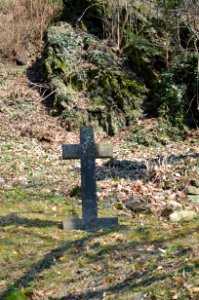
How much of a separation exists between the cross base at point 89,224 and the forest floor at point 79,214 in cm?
11

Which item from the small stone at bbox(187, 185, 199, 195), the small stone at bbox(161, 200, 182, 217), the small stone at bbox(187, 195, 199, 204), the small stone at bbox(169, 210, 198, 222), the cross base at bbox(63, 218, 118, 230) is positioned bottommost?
the small stone at bbox(187, 195, 199, 204)

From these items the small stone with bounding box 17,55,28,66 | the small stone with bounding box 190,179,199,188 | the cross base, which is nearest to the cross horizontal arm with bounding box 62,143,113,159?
the cross base

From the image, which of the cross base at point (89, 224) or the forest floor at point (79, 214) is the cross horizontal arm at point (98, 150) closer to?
the cross base at point (89, 224)

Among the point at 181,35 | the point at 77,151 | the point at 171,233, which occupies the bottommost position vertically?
the point at 171,233

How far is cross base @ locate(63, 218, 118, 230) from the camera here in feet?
18.2

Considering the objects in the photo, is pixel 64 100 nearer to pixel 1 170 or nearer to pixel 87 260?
pixel 1 170

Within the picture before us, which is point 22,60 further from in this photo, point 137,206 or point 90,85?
point 137,206

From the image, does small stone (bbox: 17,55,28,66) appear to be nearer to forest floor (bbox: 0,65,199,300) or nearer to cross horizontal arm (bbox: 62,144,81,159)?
forest floor (bbox: 0,65,199,300)

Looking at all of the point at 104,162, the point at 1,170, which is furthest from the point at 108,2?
the point at 1,170

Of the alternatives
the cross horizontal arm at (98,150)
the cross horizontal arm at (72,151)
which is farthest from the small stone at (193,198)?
the cross horizontal arm at (72,151)

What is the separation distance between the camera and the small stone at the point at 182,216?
612cm

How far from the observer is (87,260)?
15.1 feet

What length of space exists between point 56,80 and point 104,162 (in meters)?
4.00

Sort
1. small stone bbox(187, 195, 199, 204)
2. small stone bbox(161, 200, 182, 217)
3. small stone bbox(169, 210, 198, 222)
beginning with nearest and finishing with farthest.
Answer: small stone bbox(169, 210, 198, 222) → small stone bbox(161, 200, 182, 217) → small stone bbox(187, 195, 199, 204)
